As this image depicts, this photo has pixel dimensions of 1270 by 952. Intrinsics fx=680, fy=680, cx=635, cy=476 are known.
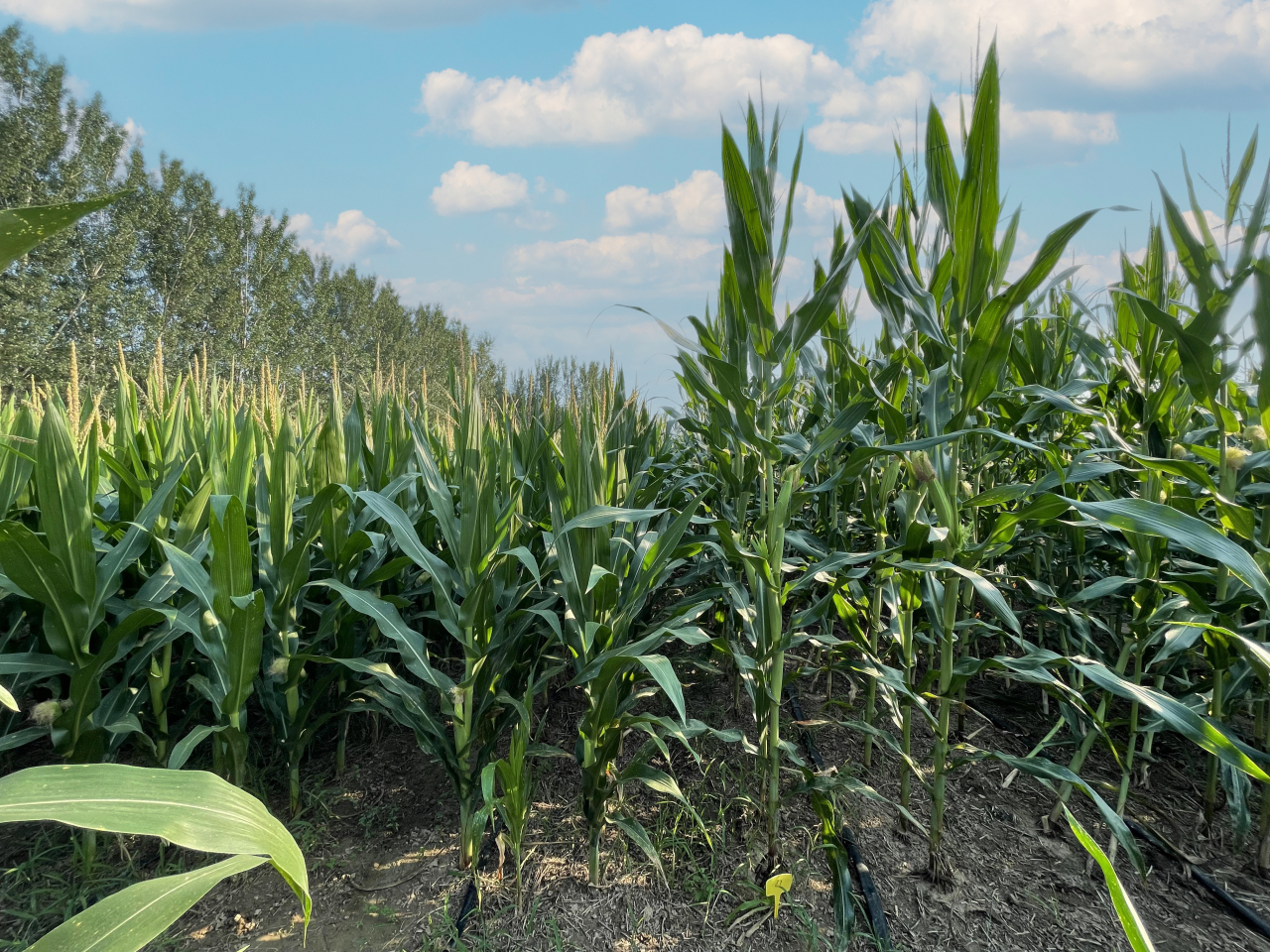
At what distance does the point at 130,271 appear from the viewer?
19375 mm

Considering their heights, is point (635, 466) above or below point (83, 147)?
below

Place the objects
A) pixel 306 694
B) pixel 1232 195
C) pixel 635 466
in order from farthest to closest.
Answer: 1. pixel 635 466
2. pixel 306 694
3. pixel 1232 195

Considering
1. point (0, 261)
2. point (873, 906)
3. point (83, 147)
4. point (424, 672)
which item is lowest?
point (873, 906)

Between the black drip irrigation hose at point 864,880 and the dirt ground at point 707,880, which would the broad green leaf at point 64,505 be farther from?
the black drip irrigation hose at point 864,880

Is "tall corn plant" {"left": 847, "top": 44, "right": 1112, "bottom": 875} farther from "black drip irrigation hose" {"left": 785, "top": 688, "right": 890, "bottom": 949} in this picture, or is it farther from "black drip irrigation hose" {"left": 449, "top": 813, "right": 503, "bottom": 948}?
"black drip irrigation hose" {"left": 449, "top": 813, "right": 503, "bottom": 948}

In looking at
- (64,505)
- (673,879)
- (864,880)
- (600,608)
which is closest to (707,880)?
(673,879)

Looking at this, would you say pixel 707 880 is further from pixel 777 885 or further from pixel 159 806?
pixel 159 806

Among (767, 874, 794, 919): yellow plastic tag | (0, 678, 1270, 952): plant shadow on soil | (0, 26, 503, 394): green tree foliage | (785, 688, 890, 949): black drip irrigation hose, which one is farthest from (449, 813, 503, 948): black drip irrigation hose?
(0, 26, 503, 394): green tree foliage

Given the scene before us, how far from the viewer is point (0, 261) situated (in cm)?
42

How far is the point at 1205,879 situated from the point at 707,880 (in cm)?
129

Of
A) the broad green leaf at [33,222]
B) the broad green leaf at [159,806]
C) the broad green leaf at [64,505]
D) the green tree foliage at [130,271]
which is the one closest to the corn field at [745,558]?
the broad green leaf at [64,505]

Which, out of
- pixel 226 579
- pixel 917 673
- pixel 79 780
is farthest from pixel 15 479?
pixel 917 673

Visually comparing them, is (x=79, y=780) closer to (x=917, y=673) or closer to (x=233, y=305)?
(x=917, y=673)

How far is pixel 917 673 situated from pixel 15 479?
9.38ft
